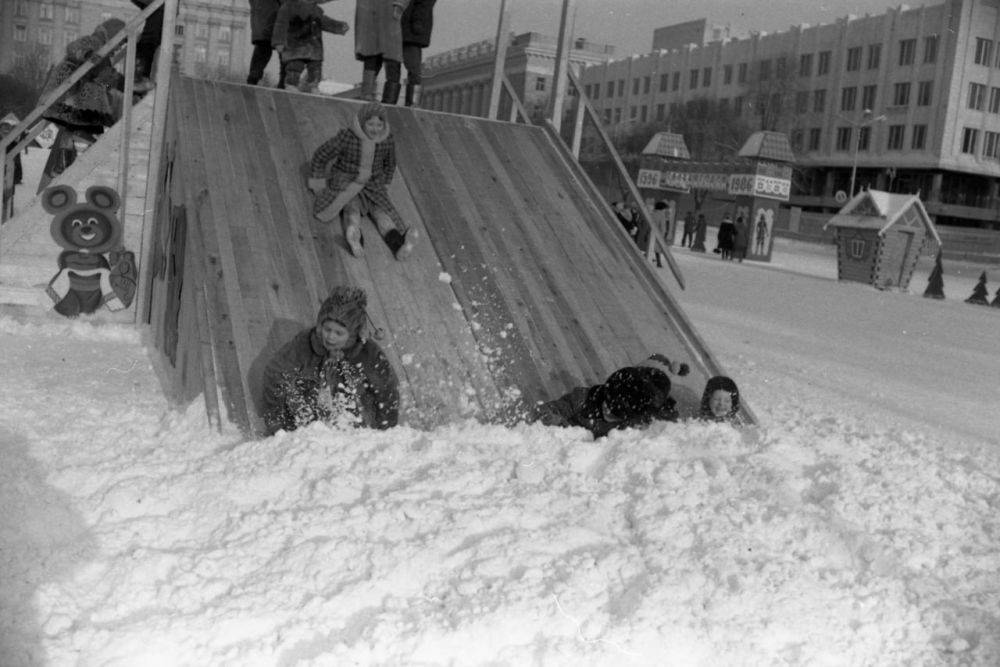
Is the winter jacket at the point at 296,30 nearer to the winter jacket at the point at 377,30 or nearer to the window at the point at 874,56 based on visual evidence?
the winter jacket at the point at 377,30

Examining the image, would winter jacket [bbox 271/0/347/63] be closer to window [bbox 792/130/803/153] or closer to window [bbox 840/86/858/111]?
window [bbox 840/86/858/111]

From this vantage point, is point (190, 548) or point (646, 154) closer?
point (190, 548)

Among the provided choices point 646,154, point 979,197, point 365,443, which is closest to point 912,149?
point 979,197

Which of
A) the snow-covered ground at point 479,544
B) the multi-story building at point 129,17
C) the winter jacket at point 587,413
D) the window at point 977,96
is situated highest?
the window at point 977,96

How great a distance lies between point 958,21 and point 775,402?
4941 centimetres

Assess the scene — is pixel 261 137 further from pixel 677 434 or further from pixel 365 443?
pixel 677 434

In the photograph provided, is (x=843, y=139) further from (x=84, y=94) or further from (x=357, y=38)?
(x=84, y=94)

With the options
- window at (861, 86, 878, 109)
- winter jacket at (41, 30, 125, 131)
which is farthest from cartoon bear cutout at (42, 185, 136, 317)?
window at (861, 86, 878, 109)

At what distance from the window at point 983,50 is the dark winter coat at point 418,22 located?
48166mm

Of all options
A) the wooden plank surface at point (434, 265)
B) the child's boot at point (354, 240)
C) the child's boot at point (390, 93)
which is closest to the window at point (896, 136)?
the child's boot at point (390, 93)

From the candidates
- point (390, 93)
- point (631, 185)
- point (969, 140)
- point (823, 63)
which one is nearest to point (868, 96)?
point (823, 63)

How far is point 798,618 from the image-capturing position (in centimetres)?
349

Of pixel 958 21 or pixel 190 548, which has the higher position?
pixel 958 21

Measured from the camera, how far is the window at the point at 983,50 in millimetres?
50562
